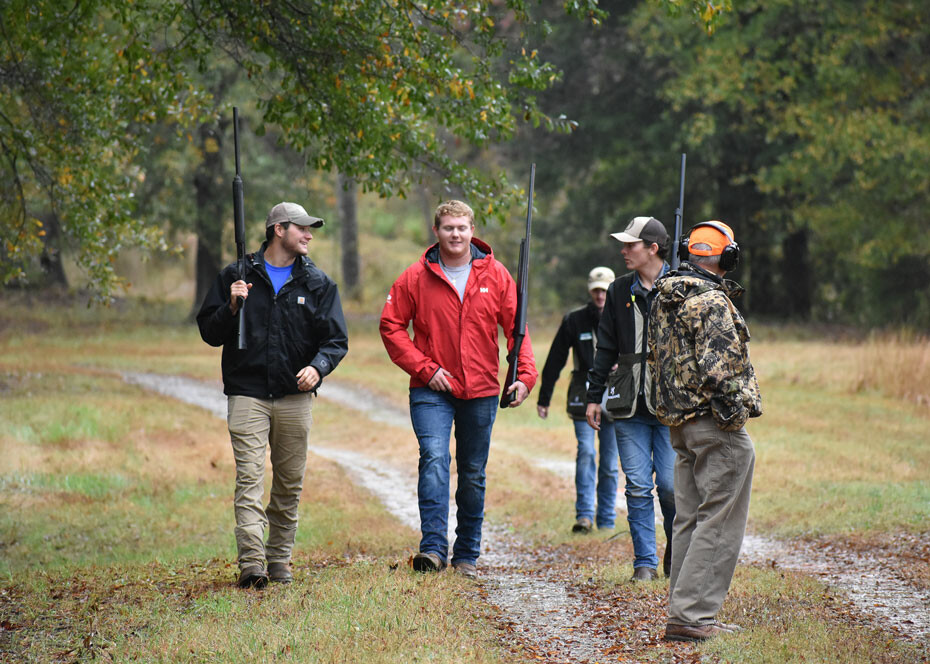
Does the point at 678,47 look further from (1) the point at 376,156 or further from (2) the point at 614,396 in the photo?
(2) the point at 614,396

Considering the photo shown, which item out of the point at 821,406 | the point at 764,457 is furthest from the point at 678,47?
the point at 764,457

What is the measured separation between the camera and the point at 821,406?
17.3 meters

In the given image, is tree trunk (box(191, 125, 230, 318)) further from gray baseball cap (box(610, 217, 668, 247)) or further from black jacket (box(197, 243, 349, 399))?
gray baseball cap (box(610, 217, 668, 247))

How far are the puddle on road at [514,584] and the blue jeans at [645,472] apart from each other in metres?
0.62

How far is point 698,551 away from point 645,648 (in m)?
0.52

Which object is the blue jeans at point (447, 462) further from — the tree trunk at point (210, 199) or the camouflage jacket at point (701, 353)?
the tree trunk at point (210, 199)

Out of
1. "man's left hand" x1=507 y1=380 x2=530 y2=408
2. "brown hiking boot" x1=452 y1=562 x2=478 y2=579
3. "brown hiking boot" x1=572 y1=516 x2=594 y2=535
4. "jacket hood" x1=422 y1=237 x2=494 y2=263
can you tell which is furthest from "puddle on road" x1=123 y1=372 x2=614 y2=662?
"jacket hood" x1=422 y1=237 x2=494 y2=263

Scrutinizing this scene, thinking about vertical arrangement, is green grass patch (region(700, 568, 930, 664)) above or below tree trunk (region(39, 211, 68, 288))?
below

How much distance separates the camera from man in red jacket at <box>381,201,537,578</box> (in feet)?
22.0

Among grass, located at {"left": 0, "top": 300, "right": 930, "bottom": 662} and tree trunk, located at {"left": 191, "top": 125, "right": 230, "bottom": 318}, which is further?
tree trunk, located at {"left": 191, "top": 125, "right": 230, "bottom": 318}

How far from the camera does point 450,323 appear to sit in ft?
22.2

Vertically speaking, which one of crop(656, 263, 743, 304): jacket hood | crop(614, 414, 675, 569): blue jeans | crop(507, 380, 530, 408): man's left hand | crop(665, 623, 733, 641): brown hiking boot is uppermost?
crop(656, 263, 743, 304): jacket hood

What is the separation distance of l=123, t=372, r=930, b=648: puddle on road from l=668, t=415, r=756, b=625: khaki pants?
1.61 feet

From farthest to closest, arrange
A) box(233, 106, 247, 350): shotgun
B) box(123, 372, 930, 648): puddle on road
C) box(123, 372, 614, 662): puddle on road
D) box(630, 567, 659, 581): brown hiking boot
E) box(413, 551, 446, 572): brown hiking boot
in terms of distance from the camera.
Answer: box(630, 567, 659, 581): brown hiking boot
box(413, 551, 446, 572): brown hiking boot
box(233, 106, 247, 350): shotgun
box(123, 372, 930, 648): puddle on road
box(123, 372, 614, 662): puddle on road
